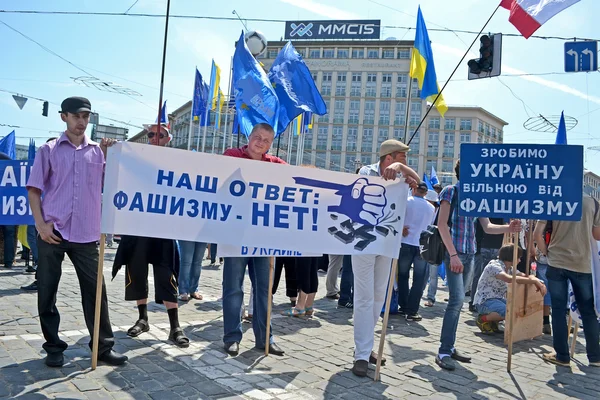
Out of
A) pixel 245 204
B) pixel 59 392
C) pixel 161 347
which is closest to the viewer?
pixel 59 392

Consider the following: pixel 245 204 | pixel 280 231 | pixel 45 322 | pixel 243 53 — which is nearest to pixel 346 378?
pixel 280 231

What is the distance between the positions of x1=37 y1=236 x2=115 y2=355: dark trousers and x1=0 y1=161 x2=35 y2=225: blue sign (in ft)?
8.20

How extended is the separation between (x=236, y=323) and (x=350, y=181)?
1.67 m

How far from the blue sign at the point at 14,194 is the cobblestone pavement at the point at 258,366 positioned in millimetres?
1002

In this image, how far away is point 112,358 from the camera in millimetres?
3818

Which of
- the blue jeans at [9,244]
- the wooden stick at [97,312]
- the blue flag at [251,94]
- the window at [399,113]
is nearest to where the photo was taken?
the wooden stick at [97,312]

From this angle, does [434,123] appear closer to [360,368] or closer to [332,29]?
[332,29]

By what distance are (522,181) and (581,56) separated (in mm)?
9511

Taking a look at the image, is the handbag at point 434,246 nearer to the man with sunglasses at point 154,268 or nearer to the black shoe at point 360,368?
the black shoe at point 360,368

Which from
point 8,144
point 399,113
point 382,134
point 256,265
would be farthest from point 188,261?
point 382,134

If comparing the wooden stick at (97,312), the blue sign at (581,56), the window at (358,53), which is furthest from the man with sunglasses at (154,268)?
the window at (358,53)

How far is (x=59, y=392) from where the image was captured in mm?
3199

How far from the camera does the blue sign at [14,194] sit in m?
5.98

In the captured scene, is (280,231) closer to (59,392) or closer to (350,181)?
(350,181)
